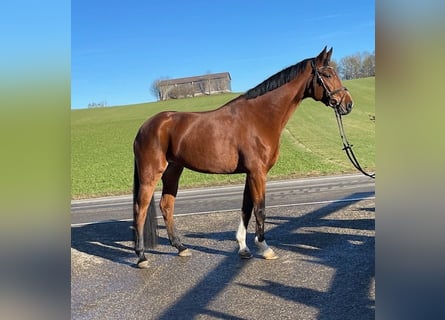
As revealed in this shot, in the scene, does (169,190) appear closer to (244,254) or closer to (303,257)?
(244,254)

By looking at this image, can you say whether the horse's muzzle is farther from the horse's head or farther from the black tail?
the black tail

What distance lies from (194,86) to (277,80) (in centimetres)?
4329

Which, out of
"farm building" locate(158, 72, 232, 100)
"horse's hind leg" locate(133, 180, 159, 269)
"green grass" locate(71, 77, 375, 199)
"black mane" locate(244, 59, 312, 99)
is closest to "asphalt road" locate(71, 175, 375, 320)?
"horse's hind leg" locate(133, 180, 159, 269)

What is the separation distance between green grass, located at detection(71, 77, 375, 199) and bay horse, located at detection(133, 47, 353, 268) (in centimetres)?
995

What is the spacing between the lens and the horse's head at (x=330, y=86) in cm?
455

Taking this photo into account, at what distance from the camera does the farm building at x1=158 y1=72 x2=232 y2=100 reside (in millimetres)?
43688

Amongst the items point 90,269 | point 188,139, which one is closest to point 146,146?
point 188,139
